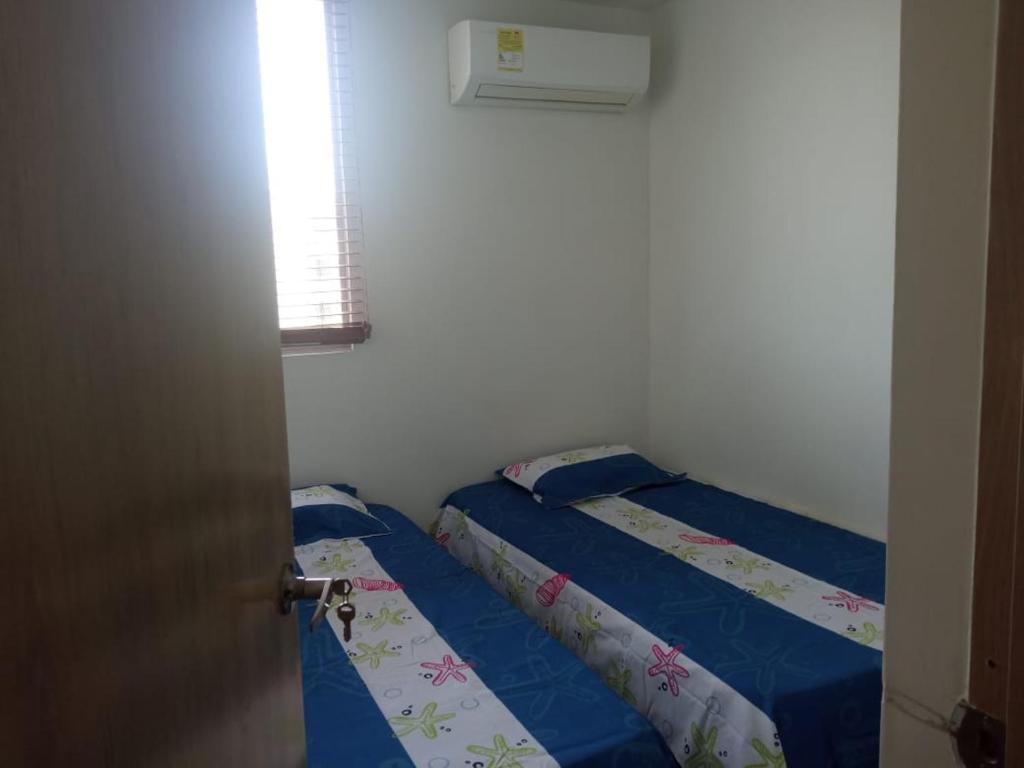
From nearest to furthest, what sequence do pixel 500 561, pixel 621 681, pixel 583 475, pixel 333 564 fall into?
pixel 621 681 → pixel 333 564 → pixel 500 561 → pixel 583 475

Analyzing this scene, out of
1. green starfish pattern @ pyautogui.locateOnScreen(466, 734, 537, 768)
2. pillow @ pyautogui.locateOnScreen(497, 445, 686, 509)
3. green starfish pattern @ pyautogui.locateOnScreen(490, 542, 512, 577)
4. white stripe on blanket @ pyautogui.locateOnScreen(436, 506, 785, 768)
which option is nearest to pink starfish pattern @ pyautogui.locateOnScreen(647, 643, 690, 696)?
white stripe on blanket @ pyautogui.locateOnScreen(436, 506, 785, 768)

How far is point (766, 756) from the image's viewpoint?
5.38 feet

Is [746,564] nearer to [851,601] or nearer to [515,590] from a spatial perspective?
[851,601]

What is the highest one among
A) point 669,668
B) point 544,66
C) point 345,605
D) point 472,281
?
point 544,66

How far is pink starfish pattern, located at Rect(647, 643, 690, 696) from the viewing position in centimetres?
184

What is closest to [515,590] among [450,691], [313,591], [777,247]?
[450,691]

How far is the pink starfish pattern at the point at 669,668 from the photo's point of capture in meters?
1.84

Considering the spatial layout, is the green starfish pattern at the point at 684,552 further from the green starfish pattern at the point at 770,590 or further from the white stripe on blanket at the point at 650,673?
the white stripe on blanket at the point at 650,673

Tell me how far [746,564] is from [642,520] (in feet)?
1.67

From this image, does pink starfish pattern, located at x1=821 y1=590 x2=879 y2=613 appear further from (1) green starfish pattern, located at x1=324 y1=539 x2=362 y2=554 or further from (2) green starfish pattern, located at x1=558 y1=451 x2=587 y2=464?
(1) green starfish pattern, located at x1=324 y1=539 x2=362 y2=554

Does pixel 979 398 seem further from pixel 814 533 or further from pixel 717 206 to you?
pixel 717 206

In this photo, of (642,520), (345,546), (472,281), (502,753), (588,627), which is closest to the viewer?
(502,753)

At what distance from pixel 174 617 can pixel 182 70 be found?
50cm

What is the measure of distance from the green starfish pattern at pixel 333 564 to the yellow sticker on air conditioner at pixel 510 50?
1.79 m
